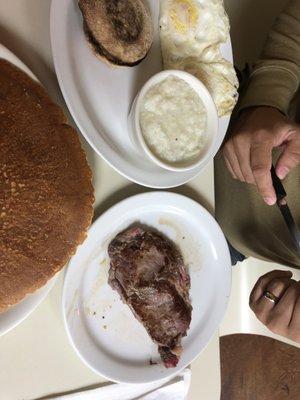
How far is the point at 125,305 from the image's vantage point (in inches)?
34.7

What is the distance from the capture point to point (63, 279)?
840 mm

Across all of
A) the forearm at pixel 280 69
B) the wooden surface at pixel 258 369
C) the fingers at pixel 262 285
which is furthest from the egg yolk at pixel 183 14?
the wooden surface at pixel 258 369

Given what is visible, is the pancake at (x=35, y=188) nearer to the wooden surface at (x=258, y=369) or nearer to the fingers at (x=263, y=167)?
the fingers at (x=263, y=167)

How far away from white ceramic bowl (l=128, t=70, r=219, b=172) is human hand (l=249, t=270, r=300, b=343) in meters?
0.33

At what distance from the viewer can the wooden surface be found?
5.83 feet

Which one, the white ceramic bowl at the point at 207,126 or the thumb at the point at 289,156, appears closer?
the white ceramic bowl at the point at 207,126

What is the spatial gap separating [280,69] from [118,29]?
381 millimetres

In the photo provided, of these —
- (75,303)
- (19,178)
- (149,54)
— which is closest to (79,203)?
(19,178)

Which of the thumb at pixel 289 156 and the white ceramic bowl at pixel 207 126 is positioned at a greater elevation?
the white ceramic bowl at pixel 207 126

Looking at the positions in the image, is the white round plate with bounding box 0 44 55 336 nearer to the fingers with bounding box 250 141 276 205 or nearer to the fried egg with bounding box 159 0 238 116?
the fried egg with bounding box 159 0 238 116

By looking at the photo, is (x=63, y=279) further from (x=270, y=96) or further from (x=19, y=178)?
(x=270, y=96)

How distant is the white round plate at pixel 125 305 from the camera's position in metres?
0.84

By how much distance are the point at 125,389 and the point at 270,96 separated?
0.66 m

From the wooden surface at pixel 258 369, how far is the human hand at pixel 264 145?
40.7 inches
